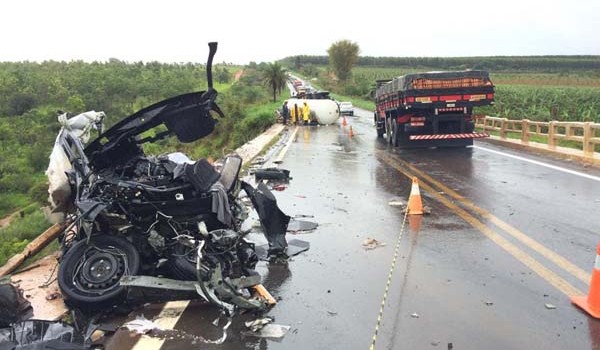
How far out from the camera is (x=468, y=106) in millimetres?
17312

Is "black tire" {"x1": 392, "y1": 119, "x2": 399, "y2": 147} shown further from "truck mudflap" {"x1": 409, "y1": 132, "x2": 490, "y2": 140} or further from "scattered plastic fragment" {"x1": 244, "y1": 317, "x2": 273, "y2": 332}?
"scattered plastic fragment" {"x1": 244, "y1": 317, "x2": 273, "y2": 332}

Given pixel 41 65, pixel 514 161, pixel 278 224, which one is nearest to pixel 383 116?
pixel 514 161

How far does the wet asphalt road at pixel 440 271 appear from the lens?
4.34m

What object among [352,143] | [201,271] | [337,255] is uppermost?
[201,271]

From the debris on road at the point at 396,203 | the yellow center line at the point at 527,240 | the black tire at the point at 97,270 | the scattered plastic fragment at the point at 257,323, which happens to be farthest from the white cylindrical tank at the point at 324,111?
the scattered plastic fragment at the point at 257,323

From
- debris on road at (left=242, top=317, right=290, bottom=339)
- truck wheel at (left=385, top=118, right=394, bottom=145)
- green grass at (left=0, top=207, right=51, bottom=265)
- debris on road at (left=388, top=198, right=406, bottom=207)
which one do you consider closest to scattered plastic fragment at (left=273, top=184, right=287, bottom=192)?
debris on road at (left=388, top=198, right=406, bottom=207)

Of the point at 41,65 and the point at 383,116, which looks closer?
the point at 383,116

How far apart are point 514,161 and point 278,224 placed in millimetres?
10125

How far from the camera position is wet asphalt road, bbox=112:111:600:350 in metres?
4.34

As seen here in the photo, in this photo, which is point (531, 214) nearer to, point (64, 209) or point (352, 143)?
point (64, 209)

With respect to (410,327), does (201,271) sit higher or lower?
higher

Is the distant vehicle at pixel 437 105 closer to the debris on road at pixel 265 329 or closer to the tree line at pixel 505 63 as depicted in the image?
the debris on road at pixel 265 329

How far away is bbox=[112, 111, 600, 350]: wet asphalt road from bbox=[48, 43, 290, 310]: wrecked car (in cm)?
33

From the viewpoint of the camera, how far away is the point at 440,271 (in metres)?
5.92
